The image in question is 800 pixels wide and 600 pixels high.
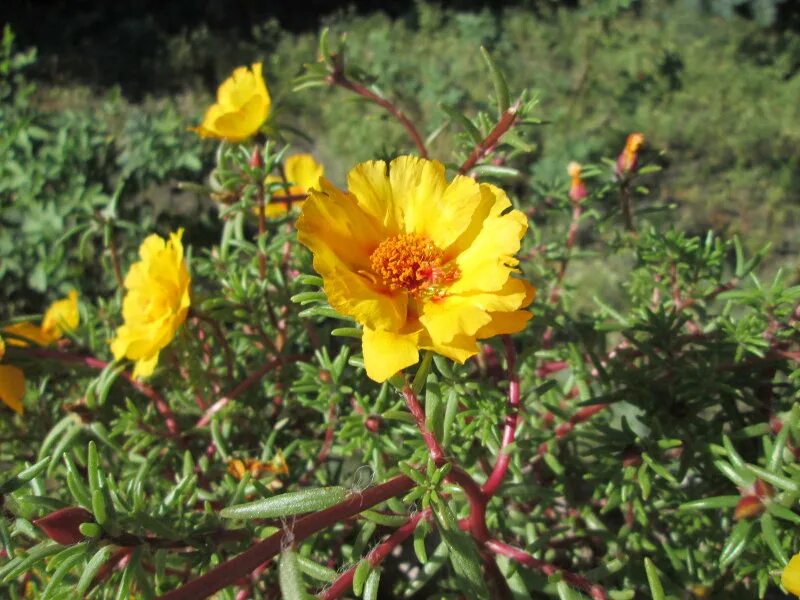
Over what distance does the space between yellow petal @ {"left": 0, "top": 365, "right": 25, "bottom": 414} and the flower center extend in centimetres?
83

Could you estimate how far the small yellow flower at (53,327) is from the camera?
1.51 metres

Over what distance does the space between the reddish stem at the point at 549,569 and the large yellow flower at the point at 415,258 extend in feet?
1.29

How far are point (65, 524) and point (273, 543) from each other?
0.26m

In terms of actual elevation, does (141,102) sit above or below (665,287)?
below

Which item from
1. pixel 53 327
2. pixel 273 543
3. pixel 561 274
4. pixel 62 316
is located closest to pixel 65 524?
pixel 273 543

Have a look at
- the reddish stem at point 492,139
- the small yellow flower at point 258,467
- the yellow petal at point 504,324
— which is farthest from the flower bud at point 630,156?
the small yellow flower at point 258,467

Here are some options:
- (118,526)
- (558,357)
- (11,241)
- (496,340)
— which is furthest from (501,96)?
(11,241)

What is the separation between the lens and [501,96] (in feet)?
3.87

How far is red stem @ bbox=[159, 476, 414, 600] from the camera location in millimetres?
780

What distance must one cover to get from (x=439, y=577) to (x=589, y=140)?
311 cm

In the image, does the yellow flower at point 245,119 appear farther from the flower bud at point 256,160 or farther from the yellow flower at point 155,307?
the yellow flower at point 155,307

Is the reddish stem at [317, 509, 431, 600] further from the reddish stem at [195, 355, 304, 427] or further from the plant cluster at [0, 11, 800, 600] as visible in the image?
the reddish stem at [195, 355, 304, 427]

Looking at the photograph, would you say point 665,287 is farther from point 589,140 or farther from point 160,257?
point 589,140

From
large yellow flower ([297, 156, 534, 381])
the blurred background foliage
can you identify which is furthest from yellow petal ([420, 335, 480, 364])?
the blurred background foliage
